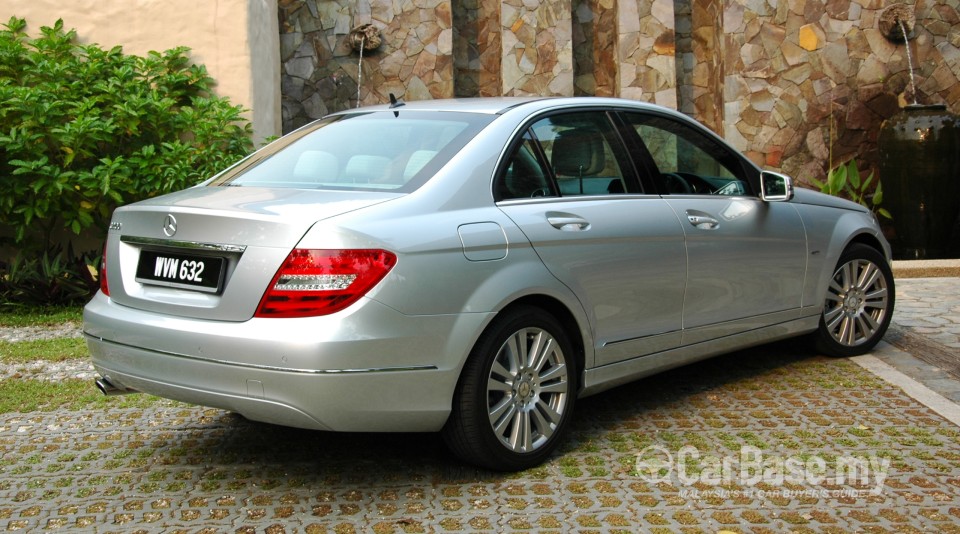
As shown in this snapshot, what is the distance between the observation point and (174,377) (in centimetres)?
414

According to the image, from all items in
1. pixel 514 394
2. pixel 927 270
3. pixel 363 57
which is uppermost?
pixel 363 57

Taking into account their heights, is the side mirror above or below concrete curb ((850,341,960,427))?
above

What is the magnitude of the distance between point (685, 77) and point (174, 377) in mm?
11792

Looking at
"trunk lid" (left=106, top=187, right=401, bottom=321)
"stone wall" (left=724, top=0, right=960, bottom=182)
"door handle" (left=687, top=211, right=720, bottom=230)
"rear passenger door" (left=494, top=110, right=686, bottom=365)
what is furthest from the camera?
"stone wall" (left=724, top=0, right=960, bottom=182)

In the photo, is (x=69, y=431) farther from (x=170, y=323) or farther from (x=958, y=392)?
(x=958, y=392)

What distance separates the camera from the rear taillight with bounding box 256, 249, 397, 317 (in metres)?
3.88

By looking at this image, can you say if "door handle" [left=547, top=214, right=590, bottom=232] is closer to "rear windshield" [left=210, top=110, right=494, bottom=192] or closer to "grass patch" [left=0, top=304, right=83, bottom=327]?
"rear windshield" [left=210, top=110, right=494, bottom=192]

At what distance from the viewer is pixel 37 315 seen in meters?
9.02

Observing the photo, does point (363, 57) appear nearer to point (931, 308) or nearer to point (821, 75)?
point (821, 75)

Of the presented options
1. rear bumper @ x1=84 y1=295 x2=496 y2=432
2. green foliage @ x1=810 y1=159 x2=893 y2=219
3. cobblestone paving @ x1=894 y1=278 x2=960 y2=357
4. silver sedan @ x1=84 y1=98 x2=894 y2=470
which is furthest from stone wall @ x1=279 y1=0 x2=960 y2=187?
rear bumper @ x1=84 y1=295 x2=496 y2=432

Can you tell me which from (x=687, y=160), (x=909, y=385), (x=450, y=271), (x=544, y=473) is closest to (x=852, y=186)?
(x=909, y=385)

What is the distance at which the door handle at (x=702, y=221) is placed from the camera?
5434 mm

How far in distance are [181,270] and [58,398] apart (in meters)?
2.48

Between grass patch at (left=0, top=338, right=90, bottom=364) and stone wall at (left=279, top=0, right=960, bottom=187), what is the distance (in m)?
6.63
